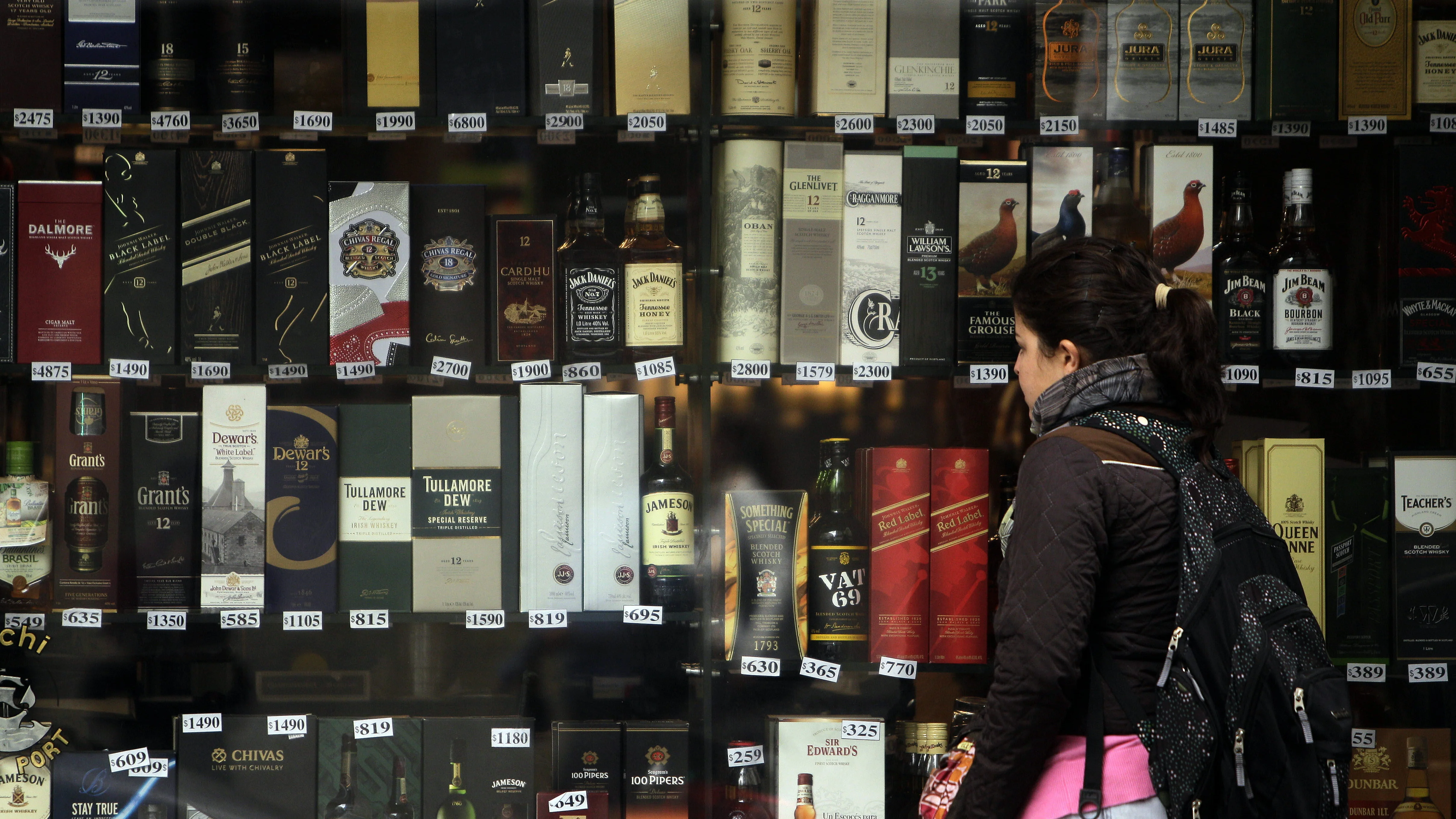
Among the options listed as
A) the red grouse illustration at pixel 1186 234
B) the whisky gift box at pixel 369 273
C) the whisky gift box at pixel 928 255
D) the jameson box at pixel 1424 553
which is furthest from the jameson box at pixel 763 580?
the jameson box at pixel 1424 553

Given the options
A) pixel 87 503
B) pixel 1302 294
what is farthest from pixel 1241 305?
pixel 87 503

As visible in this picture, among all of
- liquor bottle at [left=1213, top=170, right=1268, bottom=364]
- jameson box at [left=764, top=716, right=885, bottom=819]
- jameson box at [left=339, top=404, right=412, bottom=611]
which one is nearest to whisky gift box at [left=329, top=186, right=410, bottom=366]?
jameson box at [left=339, top=404, right=412, bottom=611]

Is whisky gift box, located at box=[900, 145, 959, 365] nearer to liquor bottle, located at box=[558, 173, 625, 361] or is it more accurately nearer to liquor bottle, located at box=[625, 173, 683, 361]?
liquor bottle, located at box=[625, 173, 683, 361]

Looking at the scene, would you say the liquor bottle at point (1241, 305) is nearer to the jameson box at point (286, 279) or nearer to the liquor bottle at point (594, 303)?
the liquor bottle at point (594, 303)

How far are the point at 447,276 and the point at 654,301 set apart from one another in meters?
0.51

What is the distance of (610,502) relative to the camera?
259 centimetres

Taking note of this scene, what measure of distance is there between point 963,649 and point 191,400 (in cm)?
196

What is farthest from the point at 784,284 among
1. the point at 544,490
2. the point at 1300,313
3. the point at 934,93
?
the point at 1300,313

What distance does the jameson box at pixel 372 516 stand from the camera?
102 inches

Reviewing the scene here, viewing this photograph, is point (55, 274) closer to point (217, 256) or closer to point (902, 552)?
point (217, 256)

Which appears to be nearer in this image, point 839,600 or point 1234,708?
point 1234,708

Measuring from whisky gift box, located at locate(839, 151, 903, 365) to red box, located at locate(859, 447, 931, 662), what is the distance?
253 millimetres

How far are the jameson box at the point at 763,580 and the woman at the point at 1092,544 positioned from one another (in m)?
0.84

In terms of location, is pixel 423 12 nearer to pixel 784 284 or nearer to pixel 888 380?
pixel 784 284
